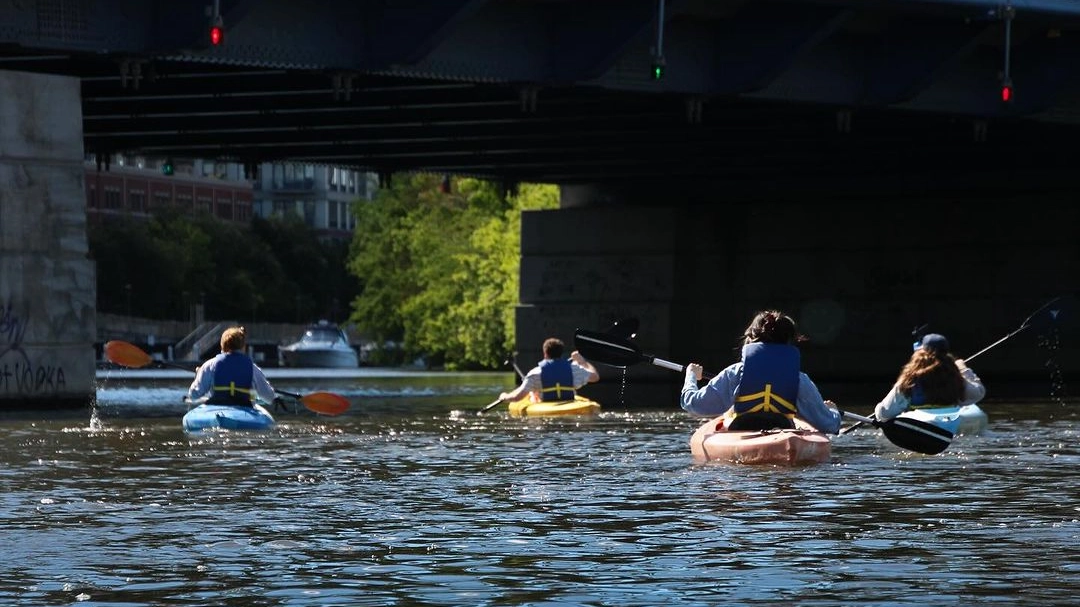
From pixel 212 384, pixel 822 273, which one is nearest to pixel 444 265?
pixel 822 273

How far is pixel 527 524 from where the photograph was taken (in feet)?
45.8

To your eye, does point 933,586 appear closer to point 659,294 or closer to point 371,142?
point 371,142

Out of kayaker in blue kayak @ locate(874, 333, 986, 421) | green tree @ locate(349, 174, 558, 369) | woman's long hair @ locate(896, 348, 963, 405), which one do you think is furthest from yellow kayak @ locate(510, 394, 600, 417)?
green tree @ locate(349, 174, 558, 369)

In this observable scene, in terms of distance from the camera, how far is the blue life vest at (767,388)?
1842 cm

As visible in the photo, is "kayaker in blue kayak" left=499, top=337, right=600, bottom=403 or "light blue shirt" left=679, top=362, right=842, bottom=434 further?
"kayaker in blue kayak" left=499, top=337, right=600, bottom=403

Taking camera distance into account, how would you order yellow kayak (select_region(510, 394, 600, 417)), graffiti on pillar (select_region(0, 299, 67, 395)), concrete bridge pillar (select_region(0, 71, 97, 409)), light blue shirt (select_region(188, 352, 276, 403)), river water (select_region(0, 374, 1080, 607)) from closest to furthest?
river water (select_region(0, 374, 1080, 607)) < light blue shirt (select_region(188, 352, 276, 403)) < graffiti on pillar (select_region(0, 299, 67, 395)) < concrete bridge pillar (select_region(0, 71, 97, 409)) < yellow kayak (select_region(510, 394, 600, 417))

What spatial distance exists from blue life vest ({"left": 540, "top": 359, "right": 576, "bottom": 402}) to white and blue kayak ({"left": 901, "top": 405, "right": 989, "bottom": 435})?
1027 centimetres

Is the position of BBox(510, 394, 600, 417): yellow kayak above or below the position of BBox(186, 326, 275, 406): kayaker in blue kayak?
below

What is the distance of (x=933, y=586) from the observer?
34.4ft

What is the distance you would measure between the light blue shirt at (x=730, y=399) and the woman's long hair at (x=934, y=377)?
132 inches

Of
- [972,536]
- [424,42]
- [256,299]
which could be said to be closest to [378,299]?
[256,299]

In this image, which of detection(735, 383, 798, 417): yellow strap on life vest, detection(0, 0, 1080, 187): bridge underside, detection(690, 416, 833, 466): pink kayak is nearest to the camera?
detection(690, 416, 833, 466): pink kayak

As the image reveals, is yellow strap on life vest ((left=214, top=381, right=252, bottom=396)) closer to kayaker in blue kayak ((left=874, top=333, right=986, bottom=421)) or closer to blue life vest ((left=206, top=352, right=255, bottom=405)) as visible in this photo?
blue life vest ((left=206, top=352, right=255, bottom=405))

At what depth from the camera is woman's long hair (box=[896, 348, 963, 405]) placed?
22.7 meters
